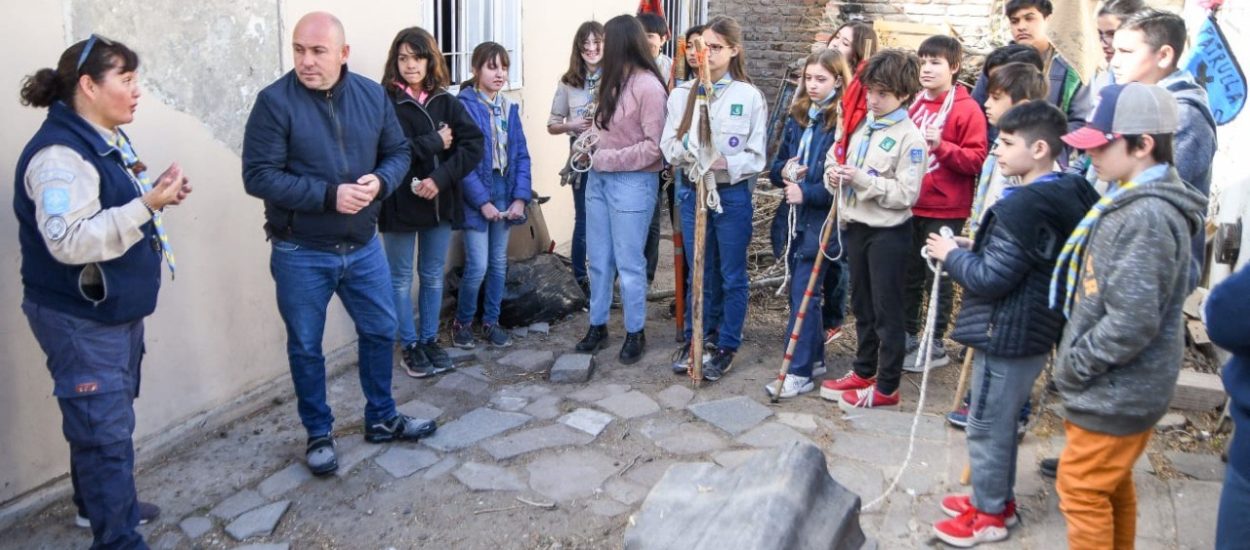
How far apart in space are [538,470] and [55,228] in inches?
87.6

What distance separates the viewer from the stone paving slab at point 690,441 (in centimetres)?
479

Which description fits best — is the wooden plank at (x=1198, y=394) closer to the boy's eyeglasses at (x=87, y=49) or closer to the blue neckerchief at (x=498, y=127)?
the blue neckerchief at (x=498, y=127)

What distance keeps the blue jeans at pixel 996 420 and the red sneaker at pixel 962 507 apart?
0.06m

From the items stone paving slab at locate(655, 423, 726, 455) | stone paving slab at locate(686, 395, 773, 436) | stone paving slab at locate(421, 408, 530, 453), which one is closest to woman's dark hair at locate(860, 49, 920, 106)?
stone paving slab at locate(686, 395, 773, 436)

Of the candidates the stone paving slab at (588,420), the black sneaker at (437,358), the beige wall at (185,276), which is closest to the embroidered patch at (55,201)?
the beige wall at (185,276)

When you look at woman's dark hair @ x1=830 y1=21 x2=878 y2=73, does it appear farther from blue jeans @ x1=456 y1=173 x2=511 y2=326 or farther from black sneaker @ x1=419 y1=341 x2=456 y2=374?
black sneaker @ x1=419 y1=341 x2=456 y2=374

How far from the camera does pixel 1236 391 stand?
2492mm

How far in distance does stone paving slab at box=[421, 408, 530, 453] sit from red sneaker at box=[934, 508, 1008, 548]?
2.19 metres

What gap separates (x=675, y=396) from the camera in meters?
5.48

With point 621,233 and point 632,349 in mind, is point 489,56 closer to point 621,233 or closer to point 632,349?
point 621,233

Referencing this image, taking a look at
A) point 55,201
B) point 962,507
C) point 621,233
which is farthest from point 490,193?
point 962,507

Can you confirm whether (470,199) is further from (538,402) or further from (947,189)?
(947,189)

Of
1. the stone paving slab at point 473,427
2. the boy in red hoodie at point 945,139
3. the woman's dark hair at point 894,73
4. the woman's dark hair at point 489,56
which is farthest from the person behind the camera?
the woman's dark hair at point 489,56

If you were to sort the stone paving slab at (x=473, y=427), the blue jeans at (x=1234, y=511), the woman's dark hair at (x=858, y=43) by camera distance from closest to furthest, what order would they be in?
the blue jeans at (x=1234, y=511)
the stone paving slab at (x=473, y=427)
the woman's dark hair at (x=858, y=43)
